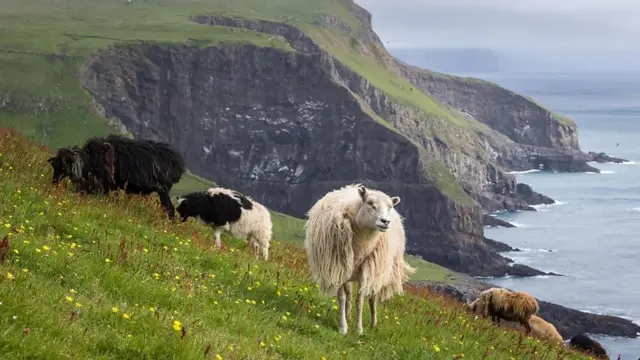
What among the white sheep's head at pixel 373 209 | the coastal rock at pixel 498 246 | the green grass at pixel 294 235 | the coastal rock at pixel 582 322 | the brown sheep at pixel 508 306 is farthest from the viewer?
the coastal rock at pixel 498 246

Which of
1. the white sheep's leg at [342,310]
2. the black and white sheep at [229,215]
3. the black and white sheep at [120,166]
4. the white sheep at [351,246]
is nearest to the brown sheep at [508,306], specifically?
the black and white sheep at [229,215]

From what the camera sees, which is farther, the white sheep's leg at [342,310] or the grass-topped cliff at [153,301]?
the white sheep's leg at [342,310]

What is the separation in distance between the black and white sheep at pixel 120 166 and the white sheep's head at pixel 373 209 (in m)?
8.07

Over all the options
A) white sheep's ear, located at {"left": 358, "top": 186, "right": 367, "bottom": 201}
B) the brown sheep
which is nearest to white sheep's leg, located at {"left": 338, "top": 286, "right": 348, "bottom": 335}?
white sheep's ear, located at {"left": 358, "top": 186, "right": 367, "bottom": 201}

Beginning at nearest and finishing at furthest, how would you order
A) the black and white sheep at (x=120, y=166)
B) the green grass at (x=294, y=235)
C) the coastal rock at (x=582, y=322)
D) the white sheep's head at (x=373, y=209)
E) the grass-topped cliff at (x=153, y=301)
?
Answer: 1. the grass-topped cliff at (x=153, y=301)
2. the white sheep's head at (x=373, y=209)
3. the black and white sheep at (x=120, y=166)
4. the coastal rock at (x=582, y=322)
5. the green grass at (x=294, y=235)

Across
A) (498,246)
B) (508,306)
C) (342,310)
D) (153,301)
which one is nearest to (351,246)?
(342,310)

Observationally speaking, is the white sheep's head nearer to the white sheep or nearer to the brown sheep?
the white sheep

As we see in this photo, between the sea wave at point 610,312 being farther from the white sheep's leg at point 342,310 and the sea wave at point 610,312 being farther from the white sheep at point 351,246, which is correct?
the white sheep's leg at point 342,310

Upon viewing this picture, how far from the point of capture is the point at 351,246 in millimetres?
13227

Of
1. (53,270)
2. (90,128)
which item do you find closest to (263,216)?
(53,270)

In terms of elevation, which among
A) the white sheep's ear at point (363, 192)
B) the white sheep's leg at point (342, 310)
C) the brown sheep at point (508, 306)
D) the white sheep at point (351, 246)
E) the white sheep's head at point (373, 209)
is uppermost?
the white sheep's ear at point (363, 192)

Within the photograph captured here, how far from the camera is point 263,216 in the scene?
2220 cm

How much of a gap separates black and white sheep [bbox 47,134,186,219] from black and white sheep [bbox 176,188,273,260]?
848 millimetres

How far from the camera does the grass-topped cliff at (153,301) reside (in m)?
7.25
